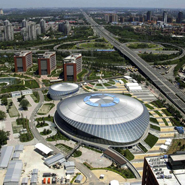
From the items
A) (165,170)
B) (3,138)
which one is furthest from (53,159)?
(165,170)

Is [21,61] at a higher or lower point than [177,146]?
higher

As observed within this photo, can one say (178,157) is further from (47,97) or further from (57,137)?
(47,97)

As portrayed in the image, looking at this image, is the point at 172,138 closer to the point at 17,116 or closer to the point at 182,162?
the point at 182,162

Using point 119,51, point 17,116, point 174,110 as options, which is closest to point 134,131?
point 174,110

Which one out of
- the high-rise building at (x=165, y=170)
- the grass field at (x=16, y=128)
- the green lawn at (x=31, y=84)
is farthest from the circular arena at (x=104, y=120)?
the green lawn at (x=31, y=84)

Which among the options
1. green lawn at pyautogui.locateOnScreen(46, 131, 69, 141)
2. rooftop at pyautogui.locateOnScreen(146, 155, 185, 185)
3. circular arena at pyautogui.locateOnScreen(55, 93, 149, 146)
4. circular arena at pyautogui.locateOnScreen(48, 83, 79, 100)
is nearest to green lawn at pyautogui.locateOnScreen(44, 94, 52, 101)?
circular arena at pyautogui.locateOnScreen(48, 83, 79, 100)

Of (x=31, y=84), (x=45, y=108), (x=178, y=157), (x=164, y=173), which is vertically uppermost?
(x=178, y=157)
